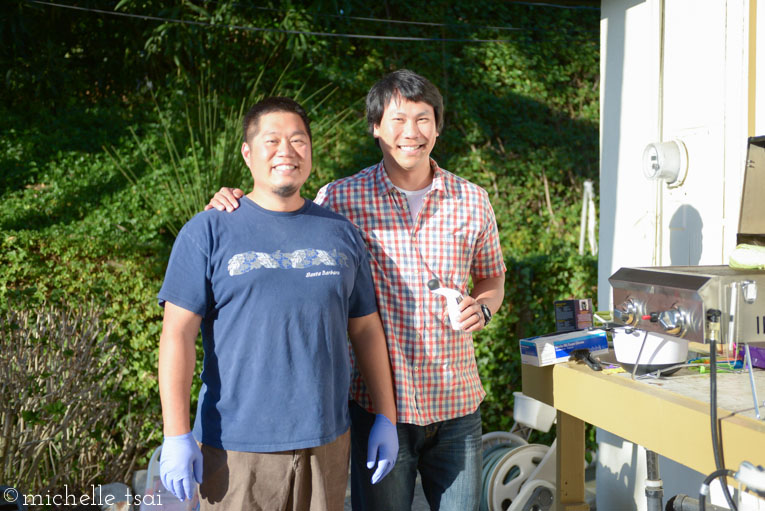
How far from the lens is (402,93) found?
2.23 m

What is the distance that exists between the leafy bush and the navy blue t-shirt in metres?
1.58

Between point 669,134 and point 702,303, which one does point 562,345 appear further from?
point 669,134

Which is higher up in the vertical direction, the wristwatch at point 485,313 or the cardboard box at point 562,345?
the wristwatch at point 485,313

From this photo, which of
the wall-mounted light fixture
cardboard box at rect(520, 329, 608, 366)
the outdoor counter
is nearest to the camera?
the outdoor counter

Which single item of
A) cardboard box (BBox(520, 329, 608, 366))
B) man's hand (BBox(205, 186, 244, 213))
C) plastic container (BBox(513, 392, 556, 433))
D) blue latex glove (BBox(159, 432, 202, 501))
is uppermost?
man's hand (BBox(205, 186, 244, 213))

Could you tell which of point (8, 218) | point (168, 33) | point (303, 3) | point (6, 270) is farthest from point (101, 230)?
point (303, 3)

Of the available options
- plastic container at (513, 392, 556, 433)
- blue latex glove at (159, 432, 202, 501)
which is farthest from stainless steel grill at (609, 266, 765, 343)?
plastic container at (513, 392, 556, 433)

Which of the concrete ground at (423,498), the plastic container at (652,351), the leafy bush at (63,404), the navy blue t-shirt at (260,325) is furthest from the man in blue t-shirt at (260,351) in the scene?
the concrete ground at (423,498)

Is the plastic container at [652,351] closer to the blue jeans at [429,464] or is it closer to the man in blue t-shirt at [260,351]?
the blue jeans at [429,464]

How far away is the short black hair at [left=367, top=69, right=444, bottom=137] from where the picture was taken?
223 cm

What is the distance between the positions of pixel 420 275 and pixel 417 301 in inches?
3.1

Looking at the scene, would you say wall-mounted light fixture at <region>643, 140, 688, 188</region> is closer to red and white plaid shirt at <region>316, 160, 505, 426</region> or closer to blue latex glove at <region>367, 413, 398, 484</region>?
red and white plaid shirt at <region>316, 160, 505, 426</region>

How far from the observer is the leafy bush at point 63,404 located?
3.24 metres

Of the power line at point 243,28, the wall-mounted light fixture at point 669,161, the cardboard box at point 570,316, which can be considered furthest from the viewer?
the power line at point 243,28
